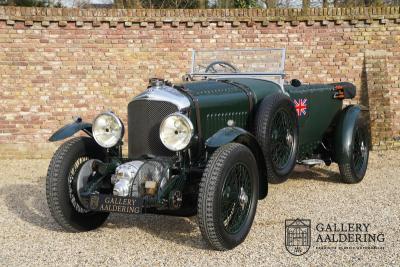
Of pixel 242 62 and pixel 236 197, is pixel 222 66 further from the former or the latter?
pixel 236 197

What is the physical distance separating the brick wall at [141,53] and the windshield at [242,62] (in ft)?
10.5

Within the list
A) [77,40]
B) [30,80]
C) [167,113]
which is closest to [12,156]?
[30,80]

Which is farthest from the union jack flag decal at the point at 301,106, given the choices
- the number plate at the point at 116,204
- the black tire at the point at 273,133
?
the number plate at the point at 116,204

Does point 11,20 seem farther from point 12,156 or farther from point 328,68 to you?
point 328,68

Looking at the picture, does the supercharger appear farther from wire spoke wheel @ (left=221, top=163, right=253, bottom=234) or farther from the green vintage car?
wire spoke wheel @ (left=221, top=163, right=253, bottom=234)

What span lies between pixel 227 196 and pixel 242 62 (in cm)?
268

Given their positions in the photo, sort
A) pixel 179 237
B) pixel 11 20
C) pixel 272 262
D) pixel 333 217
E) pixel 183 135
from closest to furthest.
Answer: pixel 272 262 → pixel 183 135 → pixel 179 237 → pixel 333 217 → pixel 11 20

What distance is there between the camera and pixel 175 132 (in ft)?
14.9

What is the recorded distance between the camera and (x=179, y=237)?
16.1ft

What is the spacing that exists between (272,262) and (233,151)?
91 centimetres

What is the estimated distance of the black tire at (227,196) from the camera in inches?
163

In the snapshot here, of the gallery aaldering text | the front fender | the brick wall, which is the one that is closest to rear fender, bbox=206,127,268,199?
the gallery aaldering text

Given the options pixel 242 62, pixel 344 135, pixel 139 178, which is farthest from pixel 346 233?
pixel 242 62

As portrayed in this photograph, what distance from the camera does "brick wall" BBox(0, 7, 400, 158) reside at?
9695 millimetres
